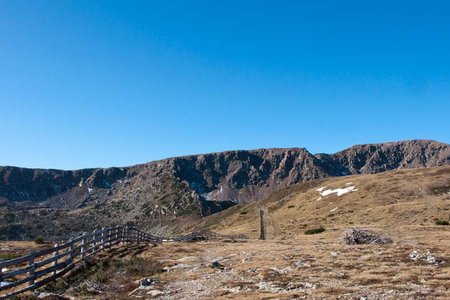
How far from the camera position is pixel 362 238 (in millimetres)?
34500

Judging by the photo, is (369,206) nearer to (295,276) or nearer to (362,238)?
(362,238)

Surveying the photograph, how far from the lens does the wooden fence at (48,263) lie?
17984mm

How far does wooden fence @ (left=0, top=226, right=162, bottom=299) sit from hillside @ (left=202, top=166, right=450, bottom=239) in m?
26.9

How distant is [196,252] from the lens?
31984 millimetres

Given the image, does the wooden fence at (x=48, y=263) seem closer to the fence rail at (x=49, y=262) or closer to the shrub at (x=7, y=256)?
the fence rail at (x=49, y=262)

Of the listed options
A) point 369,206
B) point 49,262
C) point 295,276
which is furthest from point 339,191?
point 49,262

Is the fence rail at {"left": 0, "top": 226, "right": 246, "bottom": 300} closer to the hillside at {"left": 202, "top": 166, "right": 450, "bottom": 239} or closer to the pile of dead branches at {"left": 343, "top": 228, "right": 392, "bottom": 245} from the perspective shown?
the pile of dead branches at {"left": 343, "top": 228, "right": 392, "bottom": 245}

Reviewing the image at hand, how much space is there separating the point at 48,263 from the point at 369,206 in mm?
61636

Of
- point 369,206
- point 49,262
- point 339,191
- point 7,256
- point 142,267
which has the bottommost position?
point 142,267

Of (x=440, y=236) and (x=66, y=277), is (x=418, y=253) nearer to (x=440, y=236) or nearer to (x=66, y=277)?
(x=440, y=236)

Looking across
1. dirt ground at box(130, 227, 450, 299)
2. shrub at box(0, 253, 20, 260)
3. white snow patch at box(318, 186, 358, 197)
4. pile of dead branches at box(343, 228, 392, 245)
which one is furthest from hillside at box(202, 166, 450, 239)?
shrub at box(0, 253, 20, 260)

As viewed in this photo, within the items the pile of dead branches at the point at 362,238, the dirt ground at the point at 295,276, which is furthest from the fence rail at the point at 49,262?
the pile of dead branches at the point at 362,238

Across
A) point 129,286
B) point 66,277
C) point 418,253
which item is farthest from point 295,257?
point 66,277

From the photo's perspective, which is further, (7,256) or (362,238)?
(362,238)
